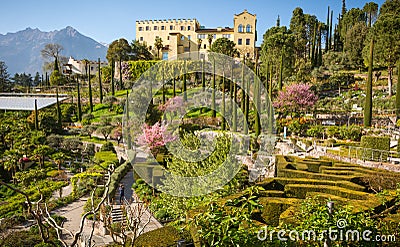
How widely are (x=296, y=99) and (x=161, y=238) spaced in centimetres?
2288

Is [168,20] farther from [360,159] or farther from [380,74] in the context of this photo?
[360,159]

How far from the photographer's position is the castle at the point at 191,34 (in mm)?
51969

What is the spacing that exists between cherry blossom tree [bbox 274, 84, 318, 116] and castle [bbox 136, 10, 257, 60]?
2198 cm

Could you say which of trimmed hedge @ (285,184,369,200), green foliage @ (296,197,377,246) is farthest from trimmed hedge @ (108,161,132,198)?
green foliage @ (296,197,377,246)

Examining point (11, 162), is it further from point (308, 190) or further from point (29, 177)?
point (308, 190)

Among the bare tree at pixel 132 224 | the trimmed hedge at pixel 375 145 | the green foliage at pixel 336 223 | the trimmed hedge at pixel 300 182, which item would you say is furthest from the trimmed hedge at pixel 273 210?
the trimmed hedge at pixel 375 145

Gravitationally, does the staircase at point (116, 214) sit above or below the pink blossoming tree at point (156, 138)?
below

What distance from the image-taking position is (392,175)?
39.5ft

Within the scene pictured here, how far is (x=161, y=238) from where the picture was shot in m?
7.60

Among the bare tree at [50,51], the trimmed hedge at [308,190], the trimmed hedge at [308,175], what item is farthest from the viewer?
the bare tree at [50,51]

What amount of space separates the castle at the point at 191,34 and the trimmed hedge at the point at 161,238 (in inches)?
1720

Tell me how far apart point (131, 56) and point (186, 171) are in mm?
42943

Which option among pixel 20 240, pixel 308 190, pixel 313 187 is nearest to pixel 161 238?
pixel 20 240

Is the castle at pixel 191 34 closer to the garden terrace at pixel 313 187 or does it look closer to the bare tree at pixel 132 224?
the garden terrace at pixel 313 187
